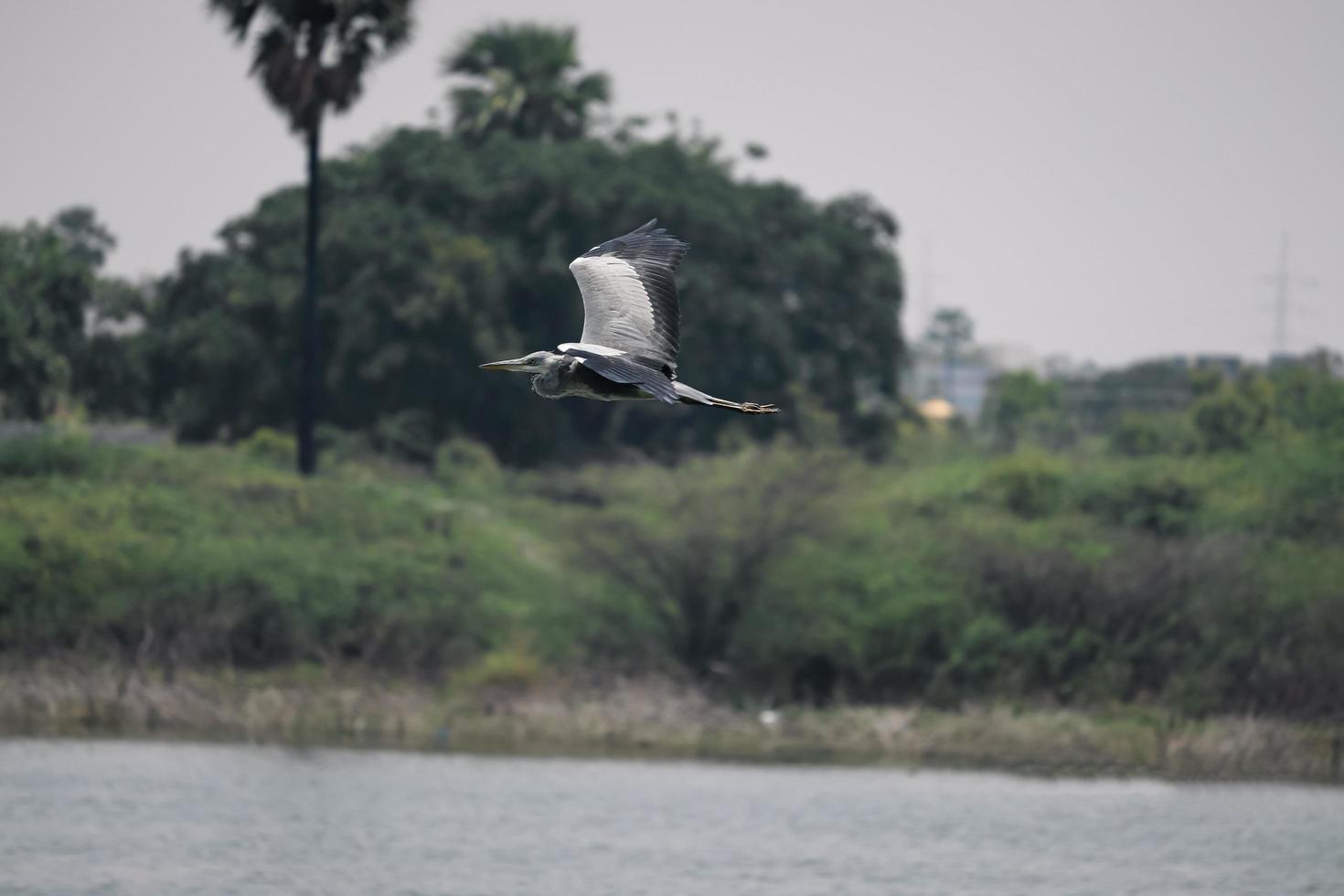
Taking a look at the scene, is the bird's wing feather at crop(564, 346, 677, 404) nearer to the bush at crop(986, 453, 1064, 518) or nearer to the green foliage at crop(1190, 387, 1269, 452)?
the bush at crop(986, 453, 1064, 518)

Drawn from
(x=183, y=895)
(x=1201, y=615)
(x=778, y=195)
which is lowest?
(x=183, y=895)

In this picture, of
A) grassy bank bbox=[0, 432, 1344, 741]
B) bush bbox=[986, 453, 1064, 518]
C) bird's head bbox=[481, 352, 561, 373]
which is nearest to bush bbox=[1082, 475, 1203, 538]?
grassy bank bbox=[0, 432, 1344, 741]

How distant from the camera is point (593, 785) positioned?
2667 cm

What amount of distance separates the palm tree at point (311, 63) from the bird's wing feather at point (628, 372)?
28094 mm

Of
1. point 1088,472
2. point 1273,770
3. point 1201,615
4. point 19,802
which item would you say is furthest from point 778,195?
point 19,802

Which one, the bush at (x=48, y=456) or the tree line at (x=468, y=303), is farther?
the tree line at (x=468, y=303)

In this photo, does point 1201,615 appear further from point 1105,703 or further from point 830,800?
point 830,800

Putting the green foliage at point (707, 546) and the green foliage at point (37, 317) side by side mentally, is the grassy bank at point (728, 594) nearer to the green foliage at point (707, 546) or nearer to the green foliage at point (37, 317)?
the green foliage at point (707, 546)

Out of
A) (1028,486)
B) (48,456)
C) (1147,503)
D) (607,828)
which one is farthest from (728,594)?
(48,456)

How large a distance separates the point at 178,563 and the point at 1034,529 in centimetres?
1266

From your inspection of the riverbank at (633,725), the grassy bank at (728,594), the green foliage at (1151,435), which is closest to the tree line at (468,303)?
the green foliage at (1151,435)

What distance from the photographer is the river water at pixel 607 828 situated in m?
21.3

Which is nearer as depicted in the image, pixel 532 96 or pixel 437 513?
pixel 437 513

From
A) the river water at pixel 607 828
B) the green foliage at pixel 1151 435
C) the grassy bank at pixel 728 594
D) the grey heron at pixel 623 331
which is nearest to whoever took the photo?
the grey heron at pixel 623 331
